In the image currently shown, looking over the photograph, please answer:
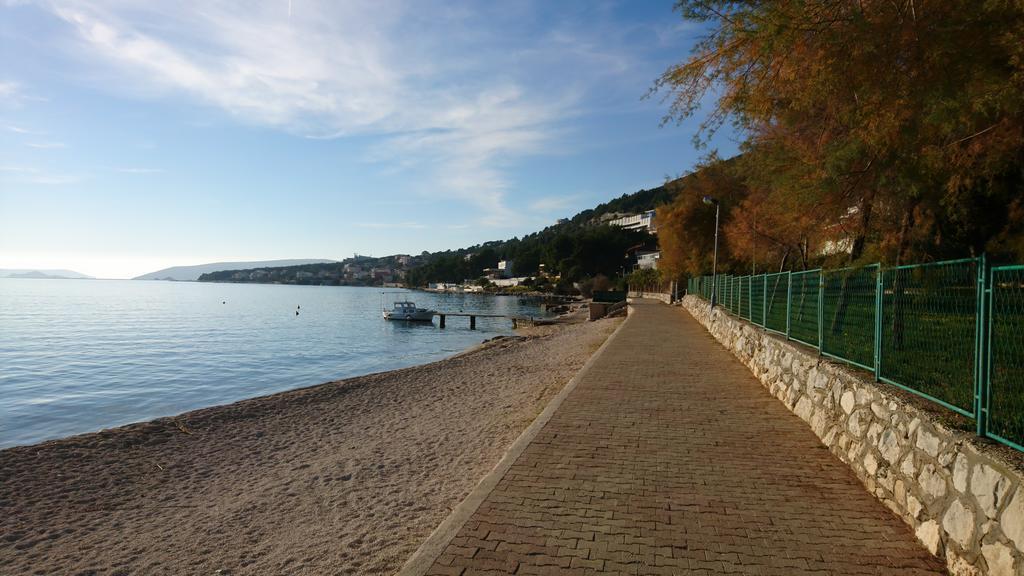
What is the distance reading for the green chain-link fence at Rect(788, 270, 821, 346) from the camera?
9.00 m

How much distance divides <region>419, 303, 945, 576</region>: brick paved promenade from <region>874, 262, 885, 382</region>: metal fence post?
1057 mm

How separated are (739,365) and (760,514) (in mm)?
9087

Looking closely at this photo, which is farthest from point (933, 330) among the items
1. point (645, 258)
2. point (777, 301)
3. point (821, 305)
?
point (645, 258)

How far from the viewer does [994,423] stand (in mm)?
4148

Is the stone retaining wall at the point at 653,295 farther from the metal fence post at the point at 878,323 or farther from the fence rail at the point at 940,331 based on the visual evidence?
the metal fence post at the point at 878,323

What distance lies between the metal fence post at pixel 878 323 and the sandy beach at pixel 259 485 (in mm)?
4318

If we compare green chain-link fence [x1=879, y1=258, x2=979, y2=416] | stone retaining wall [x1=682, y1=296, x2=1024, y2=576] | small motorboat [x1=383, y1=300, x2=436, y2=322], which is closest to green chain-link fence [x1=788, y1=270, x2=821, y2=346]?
stone retaining wall [x1=682, y1=296, x2=1024, y2=576]

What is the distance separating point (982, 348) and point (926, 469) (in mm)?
946

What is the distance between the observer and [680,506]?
5.04 metres

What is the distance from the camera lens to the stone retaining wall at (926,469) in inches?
137

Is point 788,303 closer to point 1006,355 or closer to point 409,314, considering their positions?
point 1006,355

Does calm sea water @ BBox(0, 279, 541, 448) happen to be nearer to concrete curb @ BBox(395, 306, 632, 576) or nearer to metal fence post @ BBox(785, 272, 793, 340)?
concrete curb @ BBox(395, 306, 632, 576)

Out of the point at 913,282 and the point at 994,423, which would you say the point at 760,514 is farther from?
the point at 913,282

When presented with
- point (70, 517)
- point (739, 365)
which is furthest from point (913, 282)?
point (70, 517)
